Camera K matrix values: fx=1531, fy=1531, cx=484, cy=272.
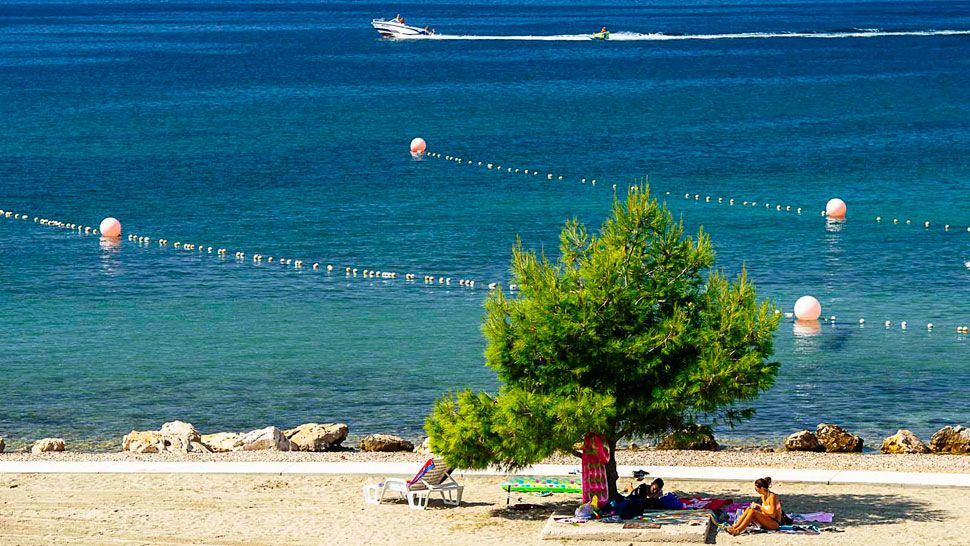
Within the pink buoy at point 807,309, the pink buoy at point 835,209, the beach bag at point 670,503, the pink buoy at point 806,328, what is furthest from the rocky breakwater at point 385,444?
the pink buoy at point 835,209

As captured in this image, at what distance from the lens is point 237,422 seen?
120 ft

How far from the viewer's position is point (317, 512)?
82.6 feet

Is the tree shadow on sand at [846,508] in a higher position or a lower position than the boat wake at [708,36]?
lower

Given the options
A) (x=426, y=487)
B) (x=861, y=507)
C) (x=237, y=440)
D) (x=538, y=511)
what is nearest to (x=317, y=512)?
(x=426, y=487)

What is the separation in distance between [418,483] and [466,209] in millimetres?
43715

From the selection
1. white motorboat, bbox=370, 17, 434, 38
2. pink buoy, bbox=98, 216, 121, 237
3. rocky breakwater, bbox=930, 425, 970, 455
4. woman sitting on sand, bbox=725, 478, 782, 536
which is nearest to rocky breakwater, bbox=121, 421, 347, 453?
woman sitting on sand, bbox=725, 478, 782, 536

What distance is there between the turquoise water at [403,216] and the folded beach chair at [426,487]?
900 centimetres

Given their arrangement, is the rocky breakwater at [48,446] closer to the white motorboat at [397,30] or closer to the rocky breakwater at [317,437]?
the rocky breakwater at [317,437]

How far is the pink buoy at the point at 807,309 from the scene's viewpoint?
4594 cm

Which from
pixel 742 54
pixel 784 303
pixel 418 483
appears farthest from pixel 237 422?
pixel 742 54

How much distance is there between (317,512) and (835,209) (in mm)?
44309

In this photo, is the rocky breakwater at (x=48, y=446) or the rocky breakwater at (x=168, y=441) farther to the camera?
the rocky breakwater at (x=48, y=446)

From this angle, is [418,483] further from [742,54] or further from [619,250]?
[742,54]

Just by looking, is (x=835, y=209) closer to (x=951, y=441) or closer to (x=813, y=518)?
(x=951, y=441)
